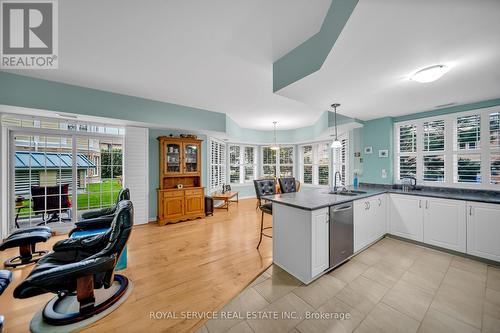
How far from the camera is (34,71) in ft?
8.71

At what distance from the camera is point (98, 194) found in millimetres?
4012

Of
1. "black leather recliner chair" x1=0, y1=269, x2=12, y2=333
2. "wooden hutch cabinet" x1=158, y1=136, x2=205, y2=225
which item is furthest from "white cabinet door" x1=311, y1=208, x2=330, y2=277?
"wooden hutch cabinet" x1=158, y1=136, x2=205, y2=225

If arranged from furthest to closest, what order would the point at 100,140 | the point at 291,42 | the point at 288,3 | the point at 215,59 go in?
the point at 100,140 < the point at 215,59 < the point at 291,42 < the point at 288,3

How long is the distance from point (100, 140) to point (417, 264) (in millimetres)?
6152

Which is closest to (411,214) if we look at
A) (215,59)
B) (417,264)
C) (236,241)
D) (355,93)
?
(417,264)

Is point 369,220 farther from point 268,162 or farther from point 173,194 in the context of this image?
point 268,162

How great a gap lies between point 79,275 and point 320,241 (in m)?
2.33

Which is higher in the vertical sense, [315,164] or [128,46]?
[128,46]

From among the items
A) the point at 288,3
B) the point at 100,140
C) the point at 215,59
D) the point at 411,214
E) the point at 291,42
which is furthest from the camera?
the point at 100,140

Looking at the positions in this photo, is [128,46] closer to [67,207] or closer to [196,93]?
[196,93]

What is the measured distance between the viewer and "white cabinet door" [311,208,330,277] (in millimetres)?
2031

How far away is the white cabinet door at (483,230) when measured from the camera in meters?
2.38

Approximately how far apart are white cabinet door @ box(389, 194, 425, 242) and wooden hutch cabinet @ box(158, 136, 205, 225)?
414cm

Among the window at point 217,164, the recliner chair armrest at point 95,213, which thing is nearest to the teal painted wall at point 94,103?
the window at point 217,164
